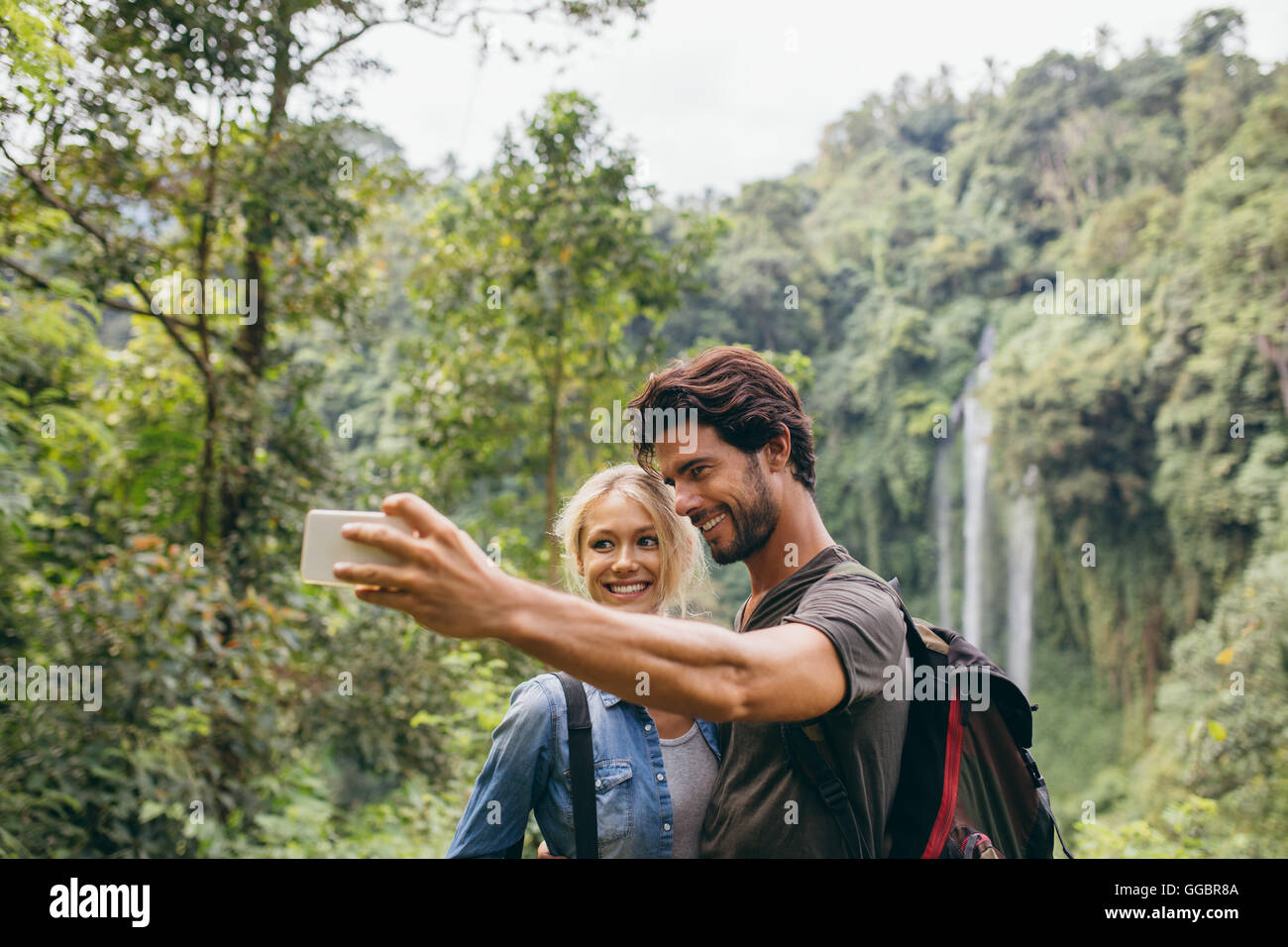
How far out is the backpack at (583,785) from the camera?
4.63 feet

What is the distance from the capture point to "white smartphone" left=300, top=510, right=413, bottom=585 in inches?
33.1

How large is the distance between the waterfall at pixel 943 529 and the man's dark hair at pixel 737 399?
19.8 meters

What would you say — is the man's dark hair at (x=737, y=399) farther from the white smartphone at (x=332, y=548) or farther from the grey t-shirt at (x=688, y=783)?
the white smartphone at (x=332, y=548)

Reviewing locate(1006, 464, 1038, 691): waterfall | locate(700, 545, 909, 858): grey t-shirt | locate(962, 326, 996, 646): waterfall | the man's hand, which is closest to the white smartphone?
the man's hand

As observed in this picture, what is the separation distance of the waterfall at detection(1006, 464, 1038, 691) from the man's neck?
17514mm

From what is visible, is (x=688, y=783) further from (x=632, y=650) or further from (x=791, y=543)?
(x=632, y=650)

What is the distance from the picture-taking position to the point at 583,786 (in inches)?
55.8

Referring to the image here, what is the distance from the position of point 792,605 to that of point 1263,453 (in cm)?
1330

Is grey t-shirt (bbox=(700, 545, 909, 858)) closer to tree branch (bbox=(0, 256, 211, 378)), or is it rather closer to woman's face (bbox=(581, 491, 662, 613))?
woman's face (bbox=(581, 491, 662, 613))

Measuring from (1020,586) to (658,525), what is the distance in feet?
61.6

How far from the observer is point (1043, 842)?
1.40 metres

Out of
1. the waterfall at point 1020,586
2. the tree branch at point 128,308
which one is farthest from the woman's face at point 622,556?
the waterfall at point 1020,586

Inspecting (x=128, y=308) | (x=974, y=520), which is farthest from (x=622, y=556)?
(x=974, y=520)
